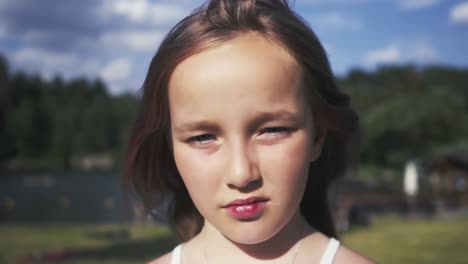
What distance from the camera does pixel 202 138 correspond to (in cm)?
140

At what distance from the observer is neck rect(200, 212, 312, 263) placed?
1.48 metres

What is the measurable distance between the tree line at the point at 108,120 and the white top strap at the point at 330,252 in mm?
15665

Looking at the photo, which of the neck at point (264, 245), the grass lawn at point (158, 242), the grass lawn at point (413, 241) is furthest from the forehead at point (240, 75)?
the grass lawn at point (158, 242)

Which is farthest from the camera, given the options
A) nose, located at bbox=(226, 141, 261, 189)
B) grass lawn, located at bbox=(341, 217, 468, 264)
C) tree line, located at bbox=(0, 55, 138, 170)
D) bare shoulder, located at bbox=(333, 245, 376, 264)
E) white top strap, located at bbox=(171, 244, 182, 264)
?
tree line, located at bbox=(0, 55, 138, 170)

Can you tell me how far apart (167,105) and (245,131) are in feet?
0.94

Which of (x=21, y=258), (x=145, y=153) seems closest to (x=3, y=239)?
(x=21, y=258)

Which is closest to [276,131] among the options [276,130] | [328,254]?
[276,130]

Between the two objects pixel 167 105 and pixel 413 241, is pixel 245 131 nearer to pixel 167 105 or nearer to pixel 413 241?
pixel 167 105

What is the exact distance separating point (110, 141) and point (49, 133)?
257 centimetres

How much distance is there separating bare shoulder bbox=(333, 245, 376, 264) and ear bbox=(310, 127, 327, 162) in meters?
0.27

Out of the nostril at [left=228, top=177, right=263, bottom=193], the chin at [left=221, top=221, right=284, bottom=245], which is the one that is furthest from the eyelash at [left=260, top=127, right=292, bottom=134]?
the chin at [left=221, top=221, right=284, bottom=245]

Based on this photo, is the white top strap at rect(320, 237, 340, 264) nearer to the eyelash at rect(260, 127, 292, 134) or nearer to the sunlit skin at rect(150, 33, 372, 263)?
the sunlit skin at rect(150, 33, 372, 263)

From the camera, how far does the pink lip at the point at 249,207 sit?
4.40 feet

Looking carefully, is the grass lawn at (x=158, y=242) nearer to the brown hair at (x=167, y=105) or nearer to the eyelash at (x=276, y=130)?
the brown hair at (x=167, y=105)
